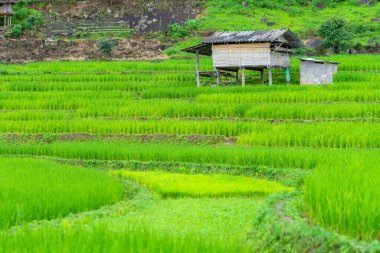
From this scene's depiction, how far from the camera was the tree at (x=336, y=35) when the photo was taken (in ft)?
80.5

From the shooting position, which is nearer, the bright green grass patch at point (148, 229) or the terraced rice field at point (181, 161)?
the bright green grass patch at point (148, 229)

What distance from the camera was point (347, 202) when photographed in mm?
5129

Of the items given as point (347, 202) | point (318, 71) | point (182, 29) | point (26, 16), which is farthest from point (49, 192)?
point (26, 16)

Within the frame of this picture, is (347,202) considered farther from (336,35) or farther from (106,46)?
(106,46)

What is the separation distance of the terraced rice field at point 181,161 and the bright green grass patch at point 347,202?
1cm

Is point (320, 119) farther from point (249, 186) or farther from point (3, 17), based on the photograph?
point (3, 17)

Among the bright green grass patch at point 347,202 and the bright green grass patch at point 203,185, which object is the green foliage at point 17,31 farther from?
the bright green grass patch at point 347,202

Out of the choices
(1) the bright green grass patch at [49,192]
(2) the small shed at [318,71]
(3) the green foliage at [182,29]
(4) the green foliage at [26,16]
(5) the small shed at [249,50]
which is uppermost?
(4) the green foliage at [26,16]

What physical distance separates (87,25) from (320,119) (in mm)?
19389

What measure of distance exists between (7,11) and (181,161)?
23634mm

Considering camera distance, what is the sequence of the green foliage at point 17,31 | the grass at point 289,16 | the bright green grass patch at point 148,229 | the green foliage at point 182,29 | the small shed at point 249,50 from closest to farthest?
the bright green grass patch at point 148,229
the small shed at point 249,50
the grass at point 289,16
the green foliage at point 182,29
the green foliage at point 17,31

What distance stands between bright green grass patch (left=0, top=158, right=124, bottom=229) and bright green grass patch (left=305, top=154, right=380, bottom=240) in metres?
2.91

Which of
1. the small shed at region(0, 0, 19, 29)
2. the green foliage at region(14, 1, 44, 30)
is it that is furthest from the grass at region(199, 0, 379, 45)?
the small shed at region(0, 0, 19, 29)

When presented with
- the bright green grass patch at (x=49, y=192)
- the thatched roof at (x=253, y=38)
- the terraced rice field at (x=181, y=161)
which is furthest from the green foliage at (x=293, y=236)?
the thatched roof at (x=253, y=38)
